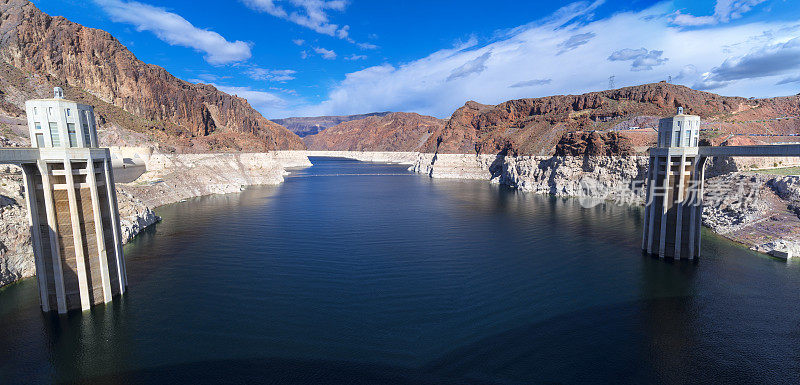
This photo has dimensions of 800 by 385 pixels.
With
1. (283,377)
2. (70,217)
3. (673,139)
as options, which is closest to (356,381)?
(283,377)

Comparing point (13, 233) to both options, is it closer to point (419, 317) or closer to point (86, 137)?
point (86, 137)

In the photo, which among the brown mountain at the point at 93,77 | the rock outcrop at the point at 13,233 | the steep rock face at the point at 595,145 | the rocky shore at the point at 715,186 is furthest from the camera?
the brown mountain at the point at 93,77

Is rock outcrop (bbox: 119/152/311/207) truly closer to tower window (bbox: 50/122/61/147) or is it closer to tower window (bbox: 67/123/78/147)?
tower window (bbox: 67/123/78/147)

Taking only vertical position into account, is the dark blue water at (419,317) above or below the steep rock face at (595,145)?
below

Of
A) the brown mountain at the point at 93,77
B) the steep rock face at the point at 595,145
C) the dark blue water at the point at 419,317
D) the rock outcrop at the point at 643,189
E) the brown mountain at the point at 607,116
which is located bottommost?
the dark blue water at the point at 419,317

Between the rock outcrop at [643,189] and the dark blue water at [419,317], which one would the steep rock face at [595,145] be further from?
the dark blue water at [419,317]

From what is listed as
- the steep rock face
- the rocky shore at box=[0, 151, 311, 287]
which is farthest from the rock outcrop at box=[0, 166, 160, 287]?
the steep rock face

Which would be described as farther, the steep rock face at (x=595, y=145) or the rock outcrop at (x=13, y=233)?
the steep rock face at (x=595, y=145)

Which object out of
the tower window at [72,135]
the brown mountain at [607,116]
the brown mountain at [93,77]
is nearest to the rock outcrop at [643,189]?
the brown mountain at [607,116]
